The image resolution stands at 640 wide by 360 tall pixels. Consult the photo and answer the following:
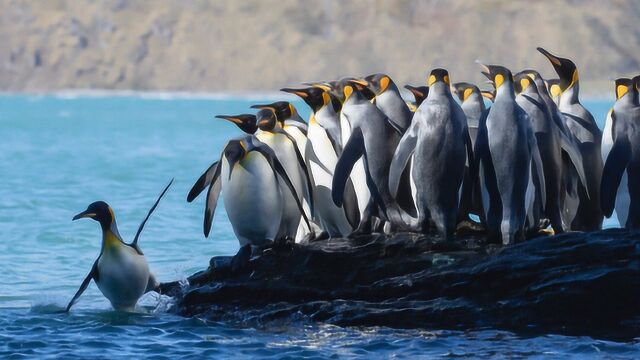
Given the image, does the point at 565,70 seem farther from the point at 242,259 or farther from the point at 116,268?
the point at 116,268

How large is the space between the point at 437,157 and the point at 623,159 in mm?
1074

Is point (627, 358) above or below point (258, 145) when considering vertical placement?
below

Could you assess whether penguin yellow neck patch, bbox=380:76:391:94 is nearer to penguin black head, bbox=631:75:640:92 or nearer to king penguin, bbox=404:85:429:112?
king penguin, bbox=404:85:429:112

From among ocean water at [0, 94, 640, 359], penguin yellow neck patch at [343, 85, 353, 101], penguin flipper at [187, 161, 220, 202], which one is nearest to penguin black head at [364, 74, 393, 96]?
penguin yellow neck patch at [343, 85, 353, 101]

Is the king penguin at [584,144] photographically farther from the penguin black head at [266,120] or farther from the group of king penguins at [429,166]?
the penguin black head at [266,120]

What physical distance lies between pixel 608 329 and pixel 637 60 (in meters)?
101

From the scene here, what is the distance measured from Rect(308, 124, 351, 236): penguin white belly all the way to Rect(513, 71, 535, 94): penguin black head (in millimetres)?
1283

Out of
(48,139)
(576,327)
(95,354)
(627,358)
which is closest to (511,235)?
(576,327)

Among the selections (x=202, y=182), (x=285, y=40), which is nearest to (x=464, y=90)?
(x=202, y=182)

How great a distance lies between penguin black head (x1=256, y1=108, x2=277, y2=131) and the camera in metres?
7.64

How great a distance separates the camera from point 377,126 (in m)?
7.49

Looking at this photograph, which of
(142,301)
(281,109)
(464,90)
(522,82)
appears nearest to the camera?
(522,82)

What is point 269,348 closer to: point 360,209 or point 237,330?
point 237,330

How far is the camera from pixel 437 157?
7176mm
